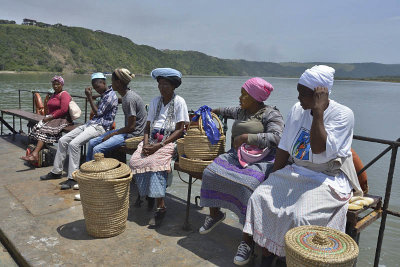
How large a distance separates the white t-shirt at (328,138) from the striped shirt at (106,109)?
2.93 m

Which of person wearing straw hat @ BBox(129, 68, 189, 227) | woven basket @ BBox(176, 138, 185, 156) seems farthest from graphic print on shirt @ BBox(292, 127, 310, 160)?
person wearing straw hat @ BBox(129, 68, 189, 227)

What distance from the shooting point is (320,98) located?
2.42m

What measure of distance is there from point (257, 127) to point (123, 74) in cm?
224

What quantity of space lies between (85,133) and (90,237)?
1.90 metres

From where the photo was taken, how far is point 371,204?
256 cm

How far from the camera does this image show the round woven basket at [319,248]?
1.68m

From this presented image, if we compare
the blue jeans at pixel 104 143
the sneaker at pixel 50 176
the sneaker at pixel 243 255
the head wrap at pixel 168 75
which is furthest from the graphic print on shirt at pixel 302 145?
the sneaker at pixel 50 176

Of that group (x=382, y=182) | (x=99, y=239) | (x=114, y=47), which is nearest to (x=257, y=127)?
(x=99, y=239)

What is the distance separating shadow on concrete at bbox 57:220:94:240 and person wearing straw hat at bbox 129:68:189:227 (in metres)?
0.64

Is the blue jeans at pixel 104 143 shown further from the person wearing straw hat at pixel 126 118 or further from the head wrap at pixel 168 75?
the head wrap at pixel 168 75

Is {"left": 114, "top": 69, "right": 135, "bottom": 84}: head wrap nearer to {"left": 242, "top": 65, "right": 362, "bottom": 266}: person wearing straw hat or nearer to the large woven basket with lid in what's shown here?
the large woven basket with lid

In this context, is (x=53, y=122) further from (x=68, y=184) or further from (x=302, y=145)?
(x=302, y=145)

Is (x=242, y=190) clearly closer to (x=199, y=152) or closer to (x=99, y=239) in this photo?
(x=199, y=152)

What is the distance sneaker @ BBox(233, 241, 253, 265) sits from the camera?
2.67 m
